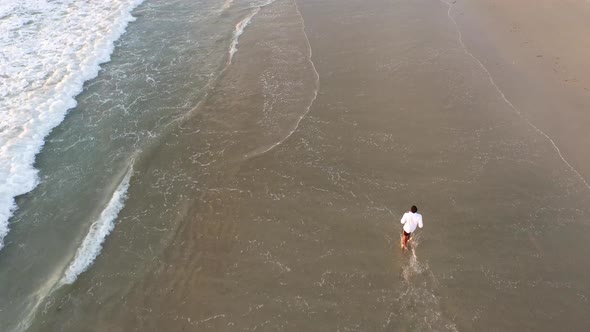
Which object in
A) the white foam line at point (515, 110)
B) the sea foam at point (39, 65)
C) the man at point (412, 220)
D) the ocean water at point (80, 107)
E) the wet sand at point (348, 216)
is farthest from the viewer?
the sea foam at point (39, 65)

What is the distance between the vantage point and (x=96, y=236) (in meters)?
9.91

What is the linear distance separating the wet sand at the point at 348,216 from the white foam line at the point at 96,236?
257 millimetres

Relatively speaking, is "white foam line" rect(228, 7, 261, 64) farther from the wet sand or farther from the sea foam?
the sea foam

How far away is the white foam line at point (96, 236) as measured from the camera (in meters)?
9.20

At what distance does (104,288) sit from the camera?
8.81 metres

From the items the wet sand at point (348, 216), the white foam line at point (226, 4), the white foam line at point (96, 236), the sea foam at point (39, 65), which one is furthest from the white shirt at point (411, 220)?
the white foam line at point (226, 4)

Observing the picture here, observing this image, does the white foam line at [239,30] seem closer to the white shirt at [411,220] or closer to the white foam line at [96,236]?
the white foam line at [96,236]

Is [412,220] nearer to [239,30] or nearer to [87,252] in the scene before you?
[87,252]

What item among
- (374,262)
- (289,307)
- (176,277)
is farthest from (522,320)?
(176,277)

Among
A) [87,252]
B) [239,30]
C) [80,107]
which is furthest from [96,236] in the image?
[239,30]

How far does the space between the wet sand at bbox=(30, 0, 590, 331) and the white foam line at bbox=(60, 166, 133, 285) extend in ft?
0.84

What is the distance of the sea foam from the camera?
12242 millimetres

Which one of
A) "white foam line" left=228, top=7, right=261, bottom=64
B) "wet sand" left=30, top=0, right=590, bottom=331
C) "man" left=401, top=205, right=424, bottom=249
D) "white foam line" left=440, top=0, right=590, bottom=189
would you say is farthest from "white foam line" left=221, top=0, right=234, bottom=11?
"man" left=401, top=205, right=424, bottom=249

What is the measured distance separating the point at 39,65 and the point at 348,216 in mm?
14028
